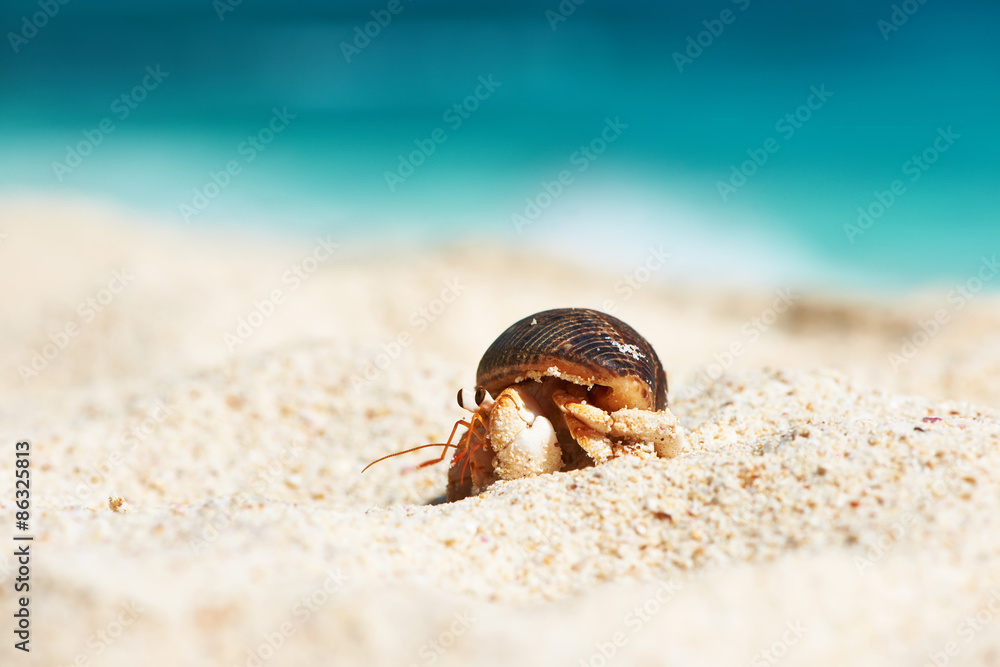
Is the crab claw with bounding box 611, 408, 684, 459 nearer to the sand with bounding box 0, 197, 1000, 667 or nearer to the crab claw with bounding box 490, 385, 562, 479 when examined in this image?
the sand with bounding box 0, 197, 1000, 667

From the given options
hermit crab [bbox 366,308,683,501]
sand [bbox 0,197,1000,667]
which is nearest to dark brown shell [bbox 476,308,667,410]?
hermit crab [bbox 366,308,683,501]

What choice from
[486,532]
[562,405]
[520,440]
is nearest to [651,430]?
[562,405]

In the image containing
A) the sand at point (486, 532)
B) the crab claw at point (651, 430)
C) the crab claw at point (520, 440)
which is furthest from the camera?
the crab claw at point (520, 440)

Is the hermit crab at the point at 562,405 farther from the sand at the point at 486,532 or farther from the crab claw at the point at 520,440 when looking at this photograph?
the sand at the point at 486,532

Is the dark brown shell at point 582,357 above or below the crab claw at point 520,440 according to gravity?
above

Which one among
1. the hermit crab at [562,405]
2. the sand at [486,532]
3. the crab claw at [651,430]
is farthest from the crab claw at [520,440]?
the crab claw at [651,430]

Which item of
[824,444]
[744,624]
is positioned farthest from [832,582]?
[824,444]

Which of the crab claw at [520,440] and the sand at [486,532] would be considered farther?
the crab claw at [520,440]

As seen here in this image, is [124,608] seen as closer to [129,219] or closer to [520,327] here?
[520,327]
